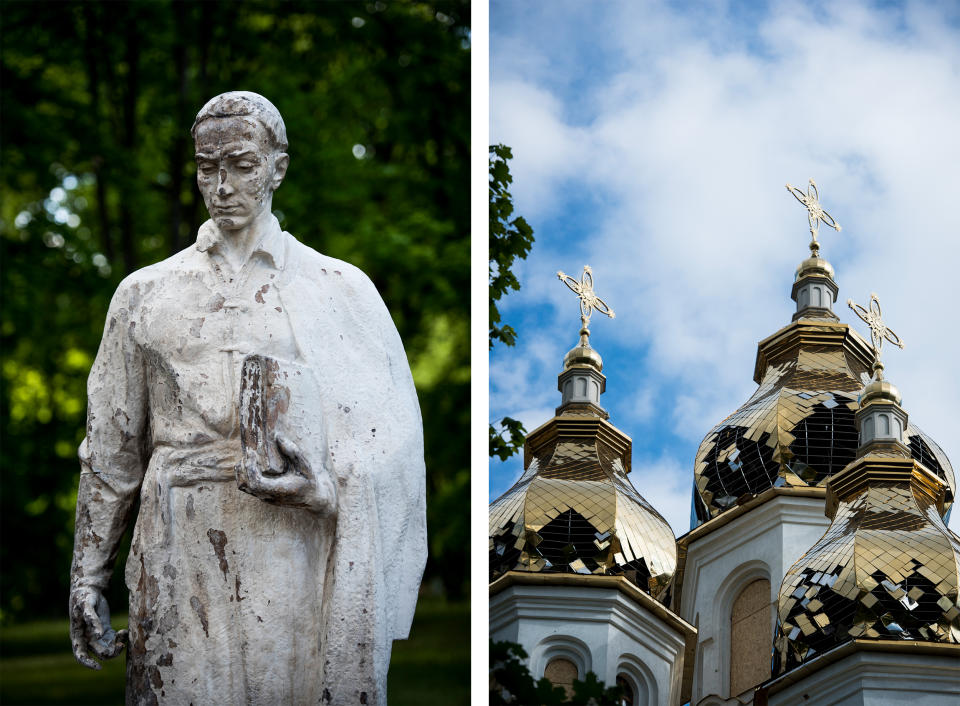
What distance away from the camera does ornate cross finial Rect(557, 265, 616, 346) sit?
15758 millimetres

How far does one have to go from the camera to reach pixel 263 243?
5098 millimetres

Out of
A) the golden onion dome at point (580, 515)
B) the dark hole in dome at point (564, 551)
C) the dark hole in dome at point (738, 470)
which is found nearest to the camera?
the dark hole in dome at point (564, 551)

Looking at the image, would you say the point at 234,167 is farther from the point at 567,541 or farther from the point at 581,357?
the point at 581,357

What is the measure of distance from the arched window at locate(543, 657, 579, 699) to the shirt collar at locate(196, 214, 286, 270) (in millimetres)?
8977

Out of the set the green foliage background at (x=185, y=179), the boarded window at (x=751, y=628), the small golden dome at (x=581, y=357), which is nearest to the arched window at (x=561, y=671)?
the green foliage background at (x=185, y=179)

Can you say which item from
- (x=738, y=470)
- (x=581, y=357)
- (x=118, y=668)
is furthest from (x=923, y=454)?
(x=118, y=668)

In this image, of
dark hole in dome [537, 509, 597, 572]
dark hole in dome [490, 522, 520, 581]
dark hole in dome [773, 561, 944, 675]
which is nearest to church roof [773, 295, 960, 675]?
dark hole in dome [773, 561, 944, 675]

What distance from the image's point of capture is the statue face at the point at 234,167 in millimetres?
5035

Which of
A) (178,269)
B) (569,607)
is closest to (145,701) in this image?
(178,269)

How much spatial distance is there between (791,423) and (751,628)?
7.44 ft

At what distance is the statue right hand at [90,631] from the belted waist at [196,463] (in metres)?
0.39

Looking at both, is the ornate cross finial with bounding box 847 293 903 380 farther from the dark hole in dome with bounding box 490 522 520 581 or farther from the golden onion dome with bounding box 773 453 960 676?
the dark hole in dome with bounding box 490 522 520 581

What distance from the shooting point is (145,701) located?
15.6 feet

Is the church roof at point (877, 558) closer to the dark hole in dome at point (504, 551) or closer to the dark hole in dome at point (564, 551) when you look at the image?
the dark hole in dome at point (564, 551)
